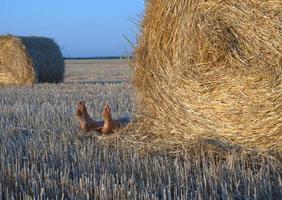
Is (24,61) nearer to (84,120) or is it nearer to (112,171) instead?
(84,120)

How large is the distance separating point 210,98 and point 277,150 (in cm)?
70

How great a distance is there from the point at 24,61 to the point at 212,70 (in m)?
9.30

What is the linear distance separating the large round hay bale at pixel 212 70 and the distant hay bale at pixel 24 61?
27.8 ft

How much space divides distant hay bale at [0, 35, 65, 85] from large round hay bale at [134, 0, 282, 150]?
8.47 metres

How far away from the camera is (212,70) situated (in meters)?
4.62

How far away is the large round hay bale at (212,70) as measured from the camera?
423 centimetres

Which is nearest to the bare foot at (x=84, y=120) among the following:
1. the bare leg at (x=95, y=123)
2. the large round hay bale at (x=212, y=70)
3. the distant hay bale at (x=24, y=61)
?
the bare leg at (x=95, y=123)

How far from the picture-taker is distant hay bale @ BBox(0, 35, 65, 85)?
43.7ft

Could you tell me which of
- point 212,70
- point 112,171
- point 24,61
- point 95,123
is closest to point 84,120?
point 95,123

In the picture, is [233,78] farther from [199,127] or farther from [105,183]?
[105,183]

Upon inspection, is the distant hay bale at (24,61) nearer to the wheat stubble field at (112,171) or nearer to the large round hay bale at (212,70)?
the wheat stubble field at (112,171)

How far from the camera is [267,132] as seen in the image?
167 inches

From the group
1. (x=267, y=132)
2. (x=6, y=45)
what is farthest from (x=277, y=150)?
(x=6, y=45)

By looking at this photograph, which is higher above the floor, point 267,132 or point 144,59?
point 144,59
